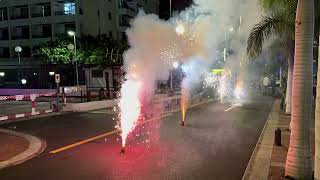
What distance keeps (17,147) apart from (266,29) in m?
9.76

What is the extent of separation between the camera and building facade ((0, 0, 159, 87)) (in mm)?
53094

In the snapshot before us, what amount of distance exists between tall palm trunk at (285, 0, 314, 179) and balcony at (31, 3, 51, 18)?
51.3 metres

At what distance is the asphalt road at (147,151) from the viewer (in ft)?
30.7

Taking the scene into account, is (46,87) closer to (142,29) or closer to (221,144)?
(142,29)

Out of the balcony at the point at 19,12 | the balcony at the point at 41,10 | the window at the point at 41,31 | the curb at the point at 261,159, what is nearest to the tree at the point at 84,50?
the window at the point at 41,31

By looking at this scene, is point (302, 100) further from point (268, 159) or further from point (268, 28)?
point (268, 28)

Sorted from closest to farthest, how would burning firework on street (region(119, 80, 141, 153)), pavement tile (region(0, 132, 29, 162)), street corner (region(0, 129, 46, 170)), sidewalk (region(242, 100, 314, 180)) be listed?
sidewalk (region(242, 100, 314, 180)) → street corner (region(0, 129, 46, 170)) → pavement tile (region(0, 132, 29, 162)) → burning firework on street (region(119, 80, 141, 153))

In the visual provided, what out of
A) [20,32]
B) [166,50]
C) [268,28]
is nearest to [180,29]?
[166,50]

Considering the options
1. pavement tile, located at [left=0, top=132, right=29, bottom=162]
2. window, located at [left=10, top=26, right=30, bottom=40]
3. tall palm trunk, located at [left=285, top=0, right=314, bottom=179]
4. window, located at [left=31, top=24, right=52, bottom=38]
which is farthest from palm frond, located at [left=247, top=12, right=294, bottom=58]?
window, located at [left=10, top=26, right=30, bottom=40]

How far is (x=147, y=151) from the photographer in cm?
1185

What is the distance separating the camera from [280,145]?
12383 mm

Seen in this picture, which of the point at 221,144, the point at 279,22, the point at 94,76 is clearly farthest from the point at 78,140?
the point at 94,76

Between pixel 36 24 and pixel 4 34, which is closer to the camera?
pixel 36 24

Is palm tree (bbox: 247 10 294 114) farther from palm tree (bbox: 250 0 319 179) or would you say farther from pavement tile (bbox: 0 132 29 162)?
pavement tile (bbox: 0 132 29 162)
